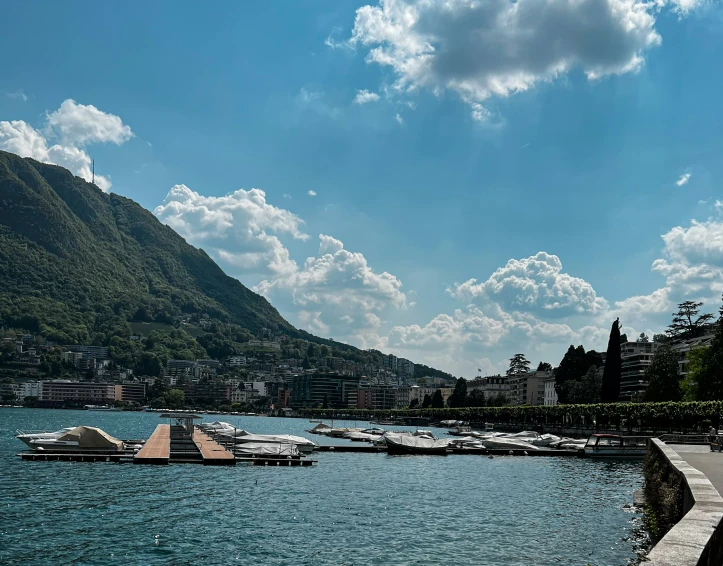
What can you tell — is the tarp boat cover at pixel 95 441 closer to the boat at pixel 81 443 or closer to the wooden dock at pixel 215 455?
the boat at pixel 81 443

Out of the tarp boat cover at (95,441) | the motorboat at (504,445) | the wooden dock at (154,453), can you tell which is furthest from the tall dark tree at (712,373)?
the tarp boat cover at (95,441)

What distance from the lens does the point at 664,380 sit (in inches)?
4835

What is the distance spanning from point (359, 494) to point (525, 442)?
5070 centimetres

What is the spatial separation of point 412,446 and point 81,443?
Answer: 3114 cm

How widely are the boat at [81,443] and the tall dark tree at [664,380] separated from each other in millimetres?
93439

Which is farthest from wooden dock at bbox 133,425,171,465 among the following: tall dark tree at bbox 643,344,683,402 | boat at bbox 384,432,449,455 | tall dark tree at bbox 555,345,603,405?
tall dark tree at bbox 555,345,603,405

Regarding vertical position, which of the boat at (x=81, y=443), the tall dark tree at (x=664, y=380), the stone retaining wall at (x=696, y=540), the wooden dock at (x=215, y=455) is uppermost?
→ the tall dark tree at (x=664, y=380)

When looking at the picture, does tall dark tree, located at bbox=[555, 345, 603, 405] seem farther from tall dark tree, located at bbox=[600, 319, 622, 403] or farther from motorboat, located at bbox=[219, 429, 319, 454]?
motorboat, located at bbox=[219, 429, 319, 454]

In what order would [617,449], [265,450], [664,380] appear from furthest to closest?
[664,380], [617,449], [265,450]

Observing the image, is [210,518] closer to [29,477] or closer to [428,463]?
[29,477]

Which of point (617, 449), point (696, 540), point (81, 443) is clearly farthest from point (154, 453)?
point (696, 540)

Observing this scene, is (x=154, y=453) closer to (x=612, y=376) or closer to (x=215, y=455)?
(x=215, y=455)

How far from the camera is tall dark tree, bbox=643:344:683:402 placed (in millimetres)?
121625

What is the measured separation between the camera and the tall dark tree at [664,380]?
121625 millimetres
